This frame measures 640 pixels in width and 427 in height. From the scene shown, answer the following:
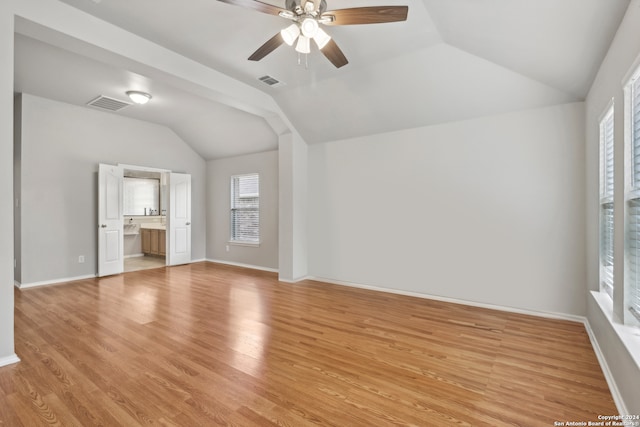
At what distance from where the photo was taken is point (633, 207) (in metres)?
1.90

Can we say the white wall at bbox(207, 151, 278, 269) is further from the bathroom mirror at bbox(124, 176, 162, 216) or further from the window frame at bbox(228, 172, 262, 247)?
the bathroom mirror at bbox(124, 176, 162, 216)

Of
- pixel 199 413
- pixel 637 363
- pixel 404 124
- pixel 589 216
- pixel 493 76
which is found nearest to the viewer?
pixel 637 363

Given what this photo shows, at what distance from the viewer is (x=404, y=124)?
4.34 metres

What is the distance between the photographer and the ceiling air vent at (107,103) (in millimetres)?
4977

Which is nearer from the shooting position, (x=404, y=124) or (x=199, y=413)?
(x=199, y=413)

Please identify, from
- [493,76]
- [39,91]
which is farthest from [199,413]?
[39,91]

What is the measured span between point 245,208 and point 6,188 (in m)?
4.48

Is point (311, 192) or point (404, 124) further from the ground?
point (404, 124)

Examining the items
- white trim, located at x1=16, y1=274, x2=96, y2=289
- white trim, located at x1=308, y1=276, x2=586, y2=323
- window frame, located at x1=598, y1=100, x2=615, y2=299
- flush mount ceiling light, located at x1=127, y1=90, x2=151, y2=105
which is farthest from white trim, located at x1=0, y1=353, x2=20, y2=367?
window frame, located at x1=598, y1=100, x2=615, y2=299

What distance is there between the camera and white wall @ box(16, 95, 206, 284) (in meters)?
4.84

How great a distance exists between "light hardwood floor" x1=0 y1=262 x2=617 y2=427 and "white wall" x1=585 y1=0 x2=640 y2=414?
254 millimetres

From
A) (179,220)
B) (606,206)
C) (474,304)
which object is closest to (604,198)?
(606,206)

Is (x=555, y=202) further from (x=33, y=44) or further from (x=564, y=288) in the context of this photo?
(x=33, y=44)

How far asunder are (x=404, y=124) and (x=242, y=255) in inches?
173
